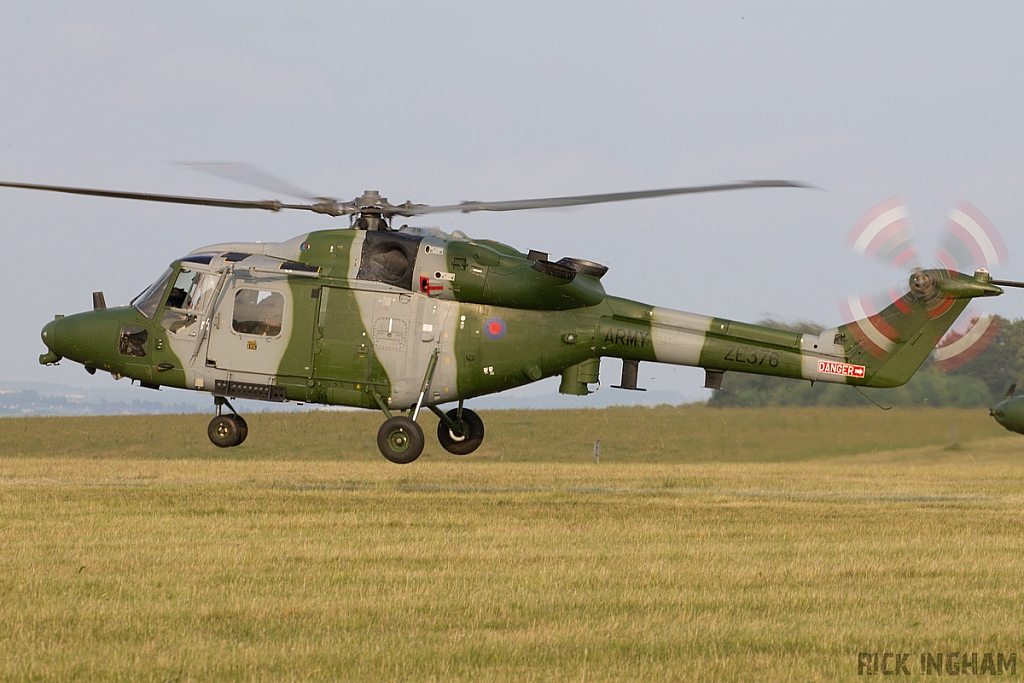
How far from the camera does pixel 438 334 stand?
2048 centimetres

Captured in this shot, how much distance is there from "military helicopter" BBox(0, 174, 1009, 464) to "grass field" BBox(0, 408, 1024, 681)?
7.13 ft

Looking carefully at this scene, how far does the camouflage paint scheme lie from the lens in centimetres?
2020

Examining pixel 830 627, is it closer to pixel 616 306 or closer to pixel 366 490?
pixel 616 306

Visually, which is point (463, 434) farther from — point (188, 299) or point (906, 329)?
point (906, 329)

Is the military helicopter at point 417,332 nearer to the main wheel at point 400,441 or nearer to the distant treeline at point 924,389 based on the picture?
the main wheel at point 400,441

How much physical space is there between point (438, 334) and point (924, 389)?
1939 centimetres

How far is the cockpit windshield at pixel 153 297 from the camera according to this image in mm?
21266

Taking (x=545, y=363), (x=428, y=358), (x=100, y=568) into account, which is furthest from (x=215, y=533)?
(x=545, y=363)


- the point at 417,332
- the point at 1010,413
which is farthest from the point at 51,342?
the point at 1010,413

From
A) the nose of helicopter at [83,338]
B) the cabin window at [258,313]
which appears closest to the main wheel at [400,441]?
the cabin window at [258,313]

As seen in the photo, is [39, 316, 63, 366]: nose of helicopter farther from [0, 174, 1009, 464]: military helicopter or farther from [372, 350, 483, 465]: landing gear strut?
[372, 350, 483, 465]: landing gear strut

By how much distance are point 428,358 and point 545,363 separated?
1922mm

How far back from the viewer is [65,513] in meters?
20.1

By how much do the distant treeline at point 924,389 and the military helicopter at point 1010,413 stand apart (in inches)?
34.0
